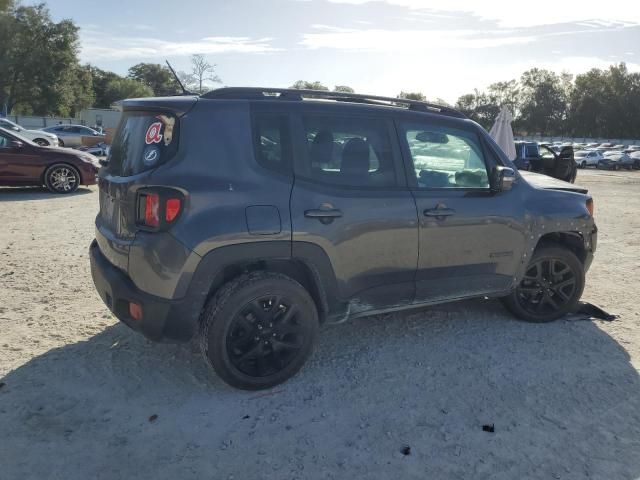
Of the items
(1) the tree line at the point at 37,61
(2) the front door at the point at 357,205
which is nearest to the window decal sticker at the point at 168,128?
(2) the front door at the point at 357,205

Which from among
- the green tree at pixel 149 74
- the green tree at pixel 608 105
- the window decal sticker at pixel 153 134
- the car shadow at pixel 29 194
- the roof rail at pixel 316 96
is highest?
the green tree at pixel 149 74

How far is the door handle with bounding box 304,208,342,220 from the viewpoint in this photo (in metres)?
3.43

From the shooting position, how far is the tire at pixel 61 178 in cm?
1156

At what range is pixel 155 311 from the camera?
3.20 metres

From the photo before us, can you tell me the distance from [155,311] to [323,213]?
1199 mm

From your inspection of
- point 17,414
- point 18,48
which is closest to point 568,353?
point 17,414

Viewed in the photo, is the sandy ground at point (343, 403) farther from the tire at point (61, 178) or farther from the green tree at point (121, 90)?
the green tree at point (121, 90)

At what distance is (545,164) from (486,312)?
1337 centimetres

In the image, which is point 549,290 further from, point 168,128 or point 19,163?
point 19,163

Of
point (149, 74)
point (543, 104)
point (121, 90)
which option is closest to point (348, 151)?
point (121, 90)

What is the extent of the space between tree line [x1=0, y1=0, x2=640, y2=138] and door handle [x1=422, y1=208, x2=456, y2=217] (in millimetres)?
18323

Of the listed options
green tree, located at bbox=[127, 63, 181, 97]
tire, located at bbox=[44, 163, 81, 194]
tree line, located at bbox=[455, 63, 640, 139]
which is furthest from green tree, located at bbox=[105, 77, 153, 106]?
tire, located at bbox=[44, 163, 81, 194]

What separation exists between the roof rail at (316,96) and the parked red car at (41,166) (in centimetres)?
955

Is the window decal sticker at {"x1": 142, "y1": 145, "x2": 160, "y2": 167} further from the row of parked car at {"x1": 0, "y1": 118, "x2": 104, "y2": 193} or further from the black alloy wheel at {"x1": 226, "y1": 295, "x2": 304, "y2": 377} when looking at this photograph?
the row of parked car at {"x1": 0, "y1": 118, "x2": 104, "y2": 193}
